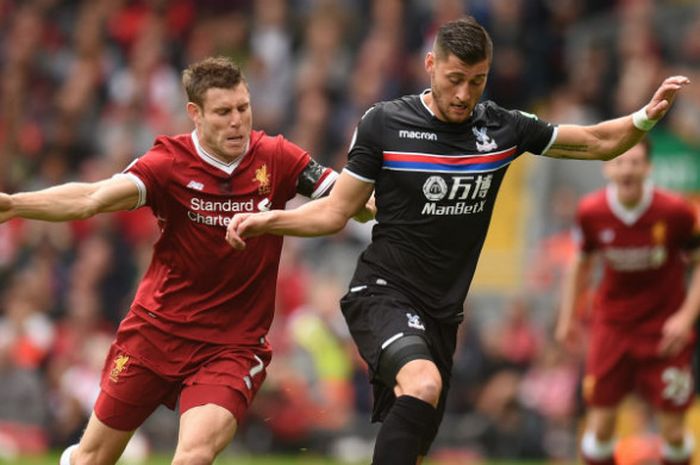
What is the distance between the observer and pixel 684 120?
1545 cm

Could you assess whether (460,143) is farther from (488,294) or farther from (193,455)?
(488,294)

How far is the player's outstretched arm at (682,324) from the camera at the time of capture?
1023 cm

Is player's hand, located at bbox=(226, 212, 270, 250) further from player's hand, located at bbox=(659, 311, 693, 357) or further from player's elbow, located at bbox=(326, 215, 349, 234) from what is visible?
player's hand, located at bbox=(659, 311, 693, 357)

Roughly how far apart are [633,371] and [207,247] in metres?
4.08

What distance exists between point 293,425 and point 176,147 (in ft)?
23.2

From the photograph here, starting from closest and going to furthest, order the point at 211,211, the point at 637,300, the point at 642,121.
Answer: the point at 642,121 → the point at 211,211 → the point at 637,300

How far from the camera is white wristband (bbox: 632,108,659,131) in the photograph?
7.70 m

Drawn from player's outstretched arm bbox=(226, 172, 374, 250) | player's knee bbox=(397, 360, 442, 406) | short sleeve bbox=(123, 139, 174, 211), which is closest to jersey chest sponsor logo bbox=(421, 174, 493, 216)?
player's outstretched arm bbox=(226, 172, 374, 250)

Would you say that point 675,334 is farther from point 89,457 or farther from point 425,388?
point 89,457

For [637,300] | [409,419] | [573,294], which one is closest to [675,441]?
[637,300]

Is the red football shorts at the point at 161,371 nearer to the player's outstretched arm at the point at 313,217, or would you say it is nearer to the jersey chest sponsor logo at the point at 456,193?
the player's outstretched arm at the point at 313,217

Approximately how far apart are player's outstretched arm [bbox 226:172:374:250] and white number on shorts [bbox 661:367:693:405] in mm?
3613

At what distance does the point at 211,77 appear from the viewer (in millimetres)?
7930

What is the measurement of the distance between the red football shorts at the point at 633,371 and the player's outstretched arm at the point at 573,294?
25 centimetres
